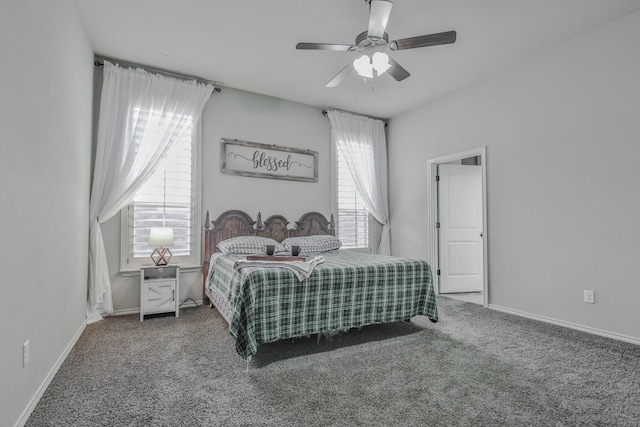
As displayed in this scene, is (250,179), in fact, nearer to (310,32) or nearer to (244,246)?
(244,246)

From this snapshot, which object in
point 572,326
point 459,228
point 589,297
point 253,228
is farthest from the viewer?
point 459,228

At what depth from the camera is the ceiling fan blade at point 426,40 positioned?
2.48 metres

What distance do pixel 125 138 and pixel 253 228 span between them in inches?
72.7

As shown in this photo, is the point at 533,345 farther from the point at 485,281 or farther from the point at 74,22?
the point at 74,22

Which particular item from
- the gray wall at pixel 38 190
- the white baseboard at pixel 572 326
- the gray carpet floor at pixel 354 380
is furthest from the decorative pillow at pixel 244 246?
the white baseboard at pixel 572 326

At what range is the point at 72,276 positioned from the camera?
2.73 m

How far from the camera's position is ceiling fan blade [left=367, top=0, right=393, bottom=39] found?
7.27 feet

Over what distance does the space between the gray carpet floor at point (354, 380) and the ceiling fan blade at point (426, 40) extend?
8.02ft

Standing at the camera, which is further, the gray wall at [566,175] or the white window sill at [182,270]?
the white window sill at [182,270]

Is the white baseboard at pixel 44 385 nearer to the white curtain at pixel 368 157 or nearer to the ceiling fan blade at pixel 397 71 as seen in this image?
the ceiling fan blade at pixel 397 71

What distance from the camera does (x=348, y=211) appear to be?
17.8 ft

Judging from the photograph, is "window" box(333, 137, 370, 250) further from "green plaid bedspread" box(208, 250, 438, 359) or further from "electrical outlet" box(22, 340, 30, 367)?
"electrical outlet" box(22, 340, 30, 367)

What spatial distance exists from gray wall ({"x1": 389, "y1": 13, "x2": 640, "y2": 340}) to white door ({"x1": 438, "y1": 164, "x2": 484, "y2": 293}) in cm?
72

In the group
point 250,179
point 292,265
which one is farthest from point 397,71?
point 250,179
